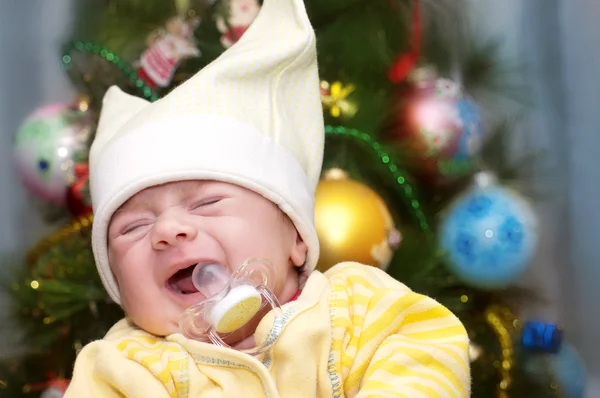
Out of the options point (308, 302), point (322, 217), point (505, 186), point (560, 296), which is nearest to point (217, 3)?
point (322, 217)

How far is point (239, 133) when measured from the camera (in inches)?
40.8

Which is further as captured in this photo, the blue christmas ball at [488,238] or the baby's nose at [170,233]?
the blue christmas ball at [488,238]

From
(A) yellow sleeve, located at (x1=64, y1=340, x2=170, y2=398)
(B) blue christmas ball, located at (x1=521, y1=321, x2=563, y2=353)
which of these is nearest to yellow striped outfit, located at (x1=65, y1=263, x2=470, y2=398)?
(A) yellow sleeve, located at (x1=64, y1=340, x2=170, y2=398)

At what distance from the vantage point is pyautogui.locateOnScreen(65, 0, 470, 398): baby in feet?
3.03

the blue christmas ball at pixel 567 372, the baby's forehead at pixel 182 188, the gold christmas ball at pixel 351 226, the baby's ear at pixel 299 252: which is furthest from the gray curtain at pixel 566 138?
the baby's forehead at pixel 182 188

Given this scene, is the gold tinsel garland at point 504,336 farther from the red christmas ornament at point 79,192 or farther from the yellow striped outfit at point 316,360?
the red christmas ornament at point 79,192

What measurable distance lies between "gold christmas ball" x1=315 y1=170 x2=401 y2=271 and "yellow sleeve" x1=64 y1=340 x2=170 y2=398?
1.42 feet

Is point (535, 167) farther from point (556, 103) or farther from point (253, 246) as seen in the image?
point (253, 246)

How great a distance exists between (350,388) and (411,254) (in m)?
0.47

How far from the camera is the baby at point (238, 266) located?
3.03 feet

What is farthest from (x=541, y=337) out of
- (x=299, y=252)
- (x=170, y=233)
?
(x=170, y=233)

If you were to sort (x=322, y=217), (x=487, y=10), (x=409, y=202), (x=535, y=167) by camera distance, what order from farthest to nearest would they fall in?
(x=487, y=10) < (x=535, y=167) < (x=409, y=202) < (x=322, y=217)

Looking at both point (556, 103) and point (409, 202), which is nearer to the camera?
point (409, 202)

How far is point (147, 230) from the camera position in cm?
100
